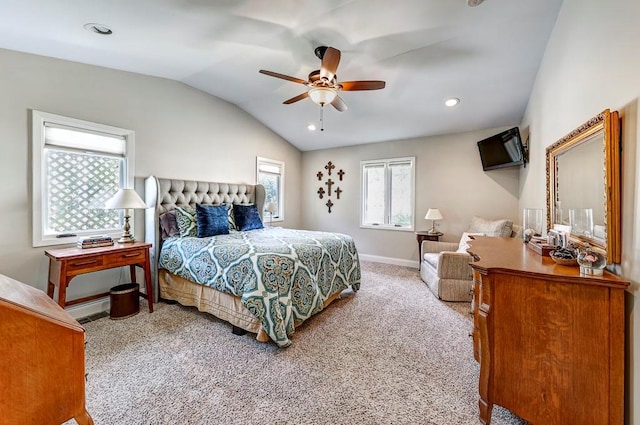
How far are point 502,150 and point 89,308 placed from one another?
5.59 meters

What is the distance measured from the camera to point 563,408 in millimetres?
1376

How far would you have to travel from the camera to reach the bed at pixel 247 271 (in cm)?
235

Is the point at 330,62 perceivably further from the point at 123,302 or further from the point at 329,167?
the point at 329,167

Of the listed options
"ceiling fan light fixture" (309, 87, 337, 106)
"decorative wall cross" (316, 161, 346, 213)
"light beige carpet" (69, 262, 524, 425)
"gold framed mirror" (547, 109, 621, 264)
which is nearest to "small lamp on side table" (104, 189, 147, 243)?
"light beige carpet" (69, 262, 524, 425)

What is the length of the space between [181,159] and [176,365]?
9.12ft

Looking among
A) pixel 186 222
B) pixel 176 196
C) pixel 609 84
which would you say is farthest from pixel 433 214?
pixel 176 196

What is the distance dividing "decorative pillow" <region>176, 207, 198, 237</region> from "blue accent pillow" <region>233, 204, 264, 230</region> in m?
0.71

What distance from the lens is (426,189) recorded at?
16.0 feet

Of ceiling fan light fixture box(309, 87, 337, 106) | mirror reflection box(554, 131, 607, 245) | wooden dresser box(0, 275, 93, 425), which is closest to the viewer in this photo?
wooden dresser box(0, 275, 93, 425)

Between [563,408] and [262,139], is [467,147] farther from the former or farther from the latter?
[563,408]

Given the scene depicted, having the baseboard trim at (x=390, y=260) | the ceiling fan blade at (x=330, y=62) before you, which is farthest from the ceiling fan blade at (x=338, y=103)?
the baseboard trim at (x=390, y=260)

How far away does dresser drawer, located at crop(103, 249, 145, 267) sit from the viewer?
8.97 feet

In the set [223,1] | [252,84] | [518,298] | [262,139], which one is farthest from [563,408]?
[262,139]

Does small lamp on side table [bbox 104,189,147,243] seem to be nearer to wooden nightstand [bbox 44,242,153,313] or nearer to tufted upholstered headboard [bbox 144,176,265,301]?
wooden nightstand [bbox 44,242,153,313]
